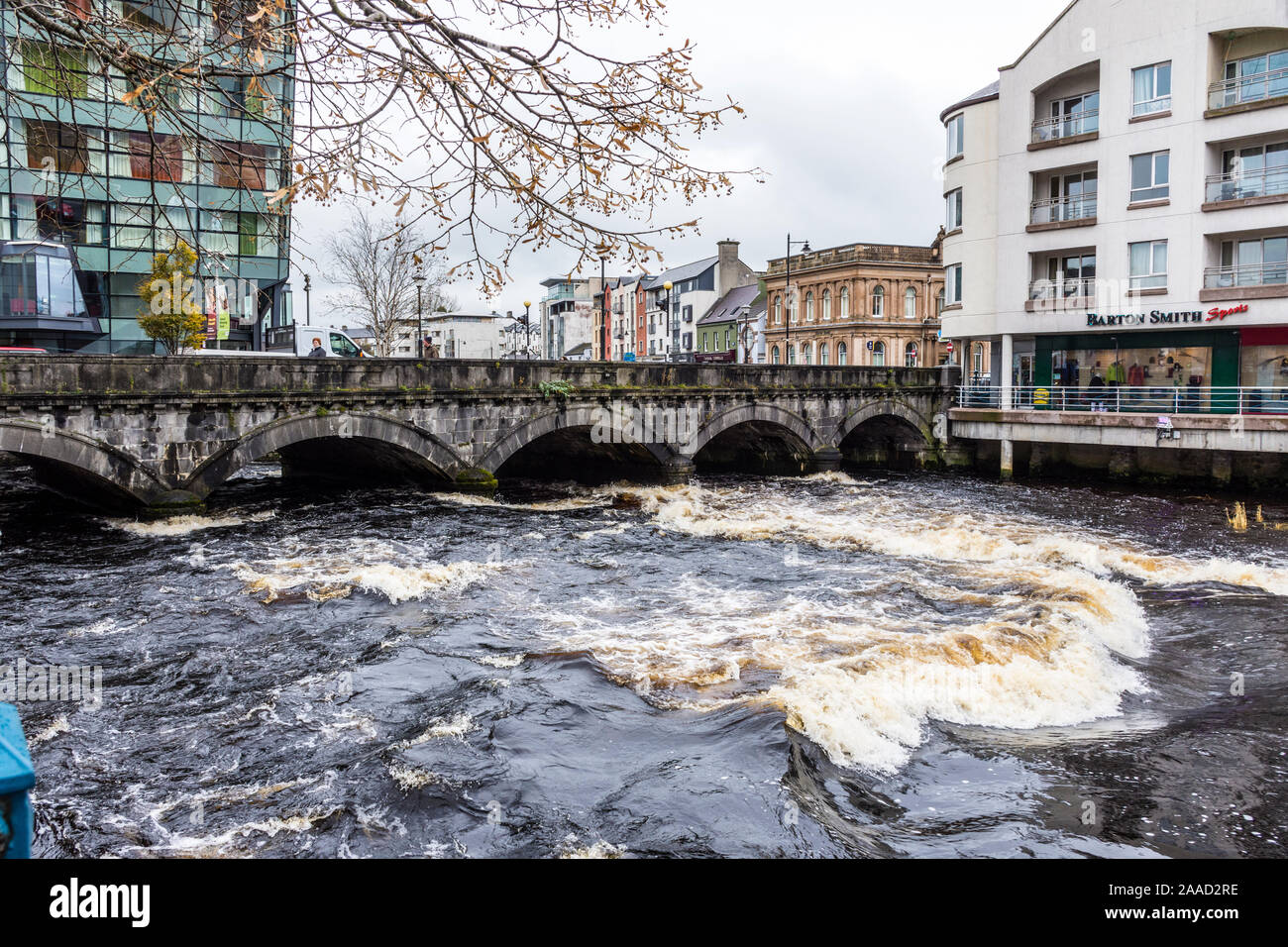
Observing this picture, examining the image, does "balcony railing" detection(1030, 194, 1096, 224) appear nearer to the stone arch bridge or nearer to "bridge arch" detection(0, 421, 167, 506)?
the stone arch bridge

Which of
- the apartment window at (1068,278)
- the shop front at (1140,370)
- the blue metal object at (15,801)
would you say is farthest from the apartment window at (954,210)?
the blue metal object at (15,801)

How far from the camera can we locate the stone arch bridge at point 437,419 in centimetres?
2008

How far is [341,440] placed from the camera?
27516 millimetres

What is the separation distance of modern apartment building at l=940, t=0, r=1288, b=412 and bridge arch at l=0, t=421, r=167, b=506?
2617 cm

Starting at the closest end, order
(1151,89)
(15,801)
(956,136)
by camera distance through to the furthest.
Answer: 1. (15,801)
2. (1151,89)
3. (956,136)

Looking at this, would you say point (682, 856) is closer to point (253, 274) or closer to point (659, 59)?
point (659, 59)

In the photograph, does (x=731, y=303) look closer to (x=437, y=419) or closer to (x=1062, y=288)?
(x=1062, y=288)

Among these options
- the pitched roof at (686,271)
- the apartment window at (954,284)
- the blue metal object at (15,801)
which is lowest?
the blue metal object at (15,801)

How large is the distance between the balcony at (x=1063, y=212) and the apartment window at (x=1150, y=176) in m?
1.57

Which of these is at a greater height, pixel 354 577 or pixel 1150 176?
pixel 1150 176

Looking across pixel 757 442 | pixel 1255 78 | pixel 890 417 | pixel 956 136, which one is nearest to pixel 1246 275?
pixel 1255 78

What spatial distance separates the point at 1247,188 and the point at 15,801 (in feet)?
114

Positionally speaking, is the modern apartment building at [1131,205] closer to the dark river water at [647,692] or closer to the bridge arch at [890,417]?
the bridge arch at [890,417]
